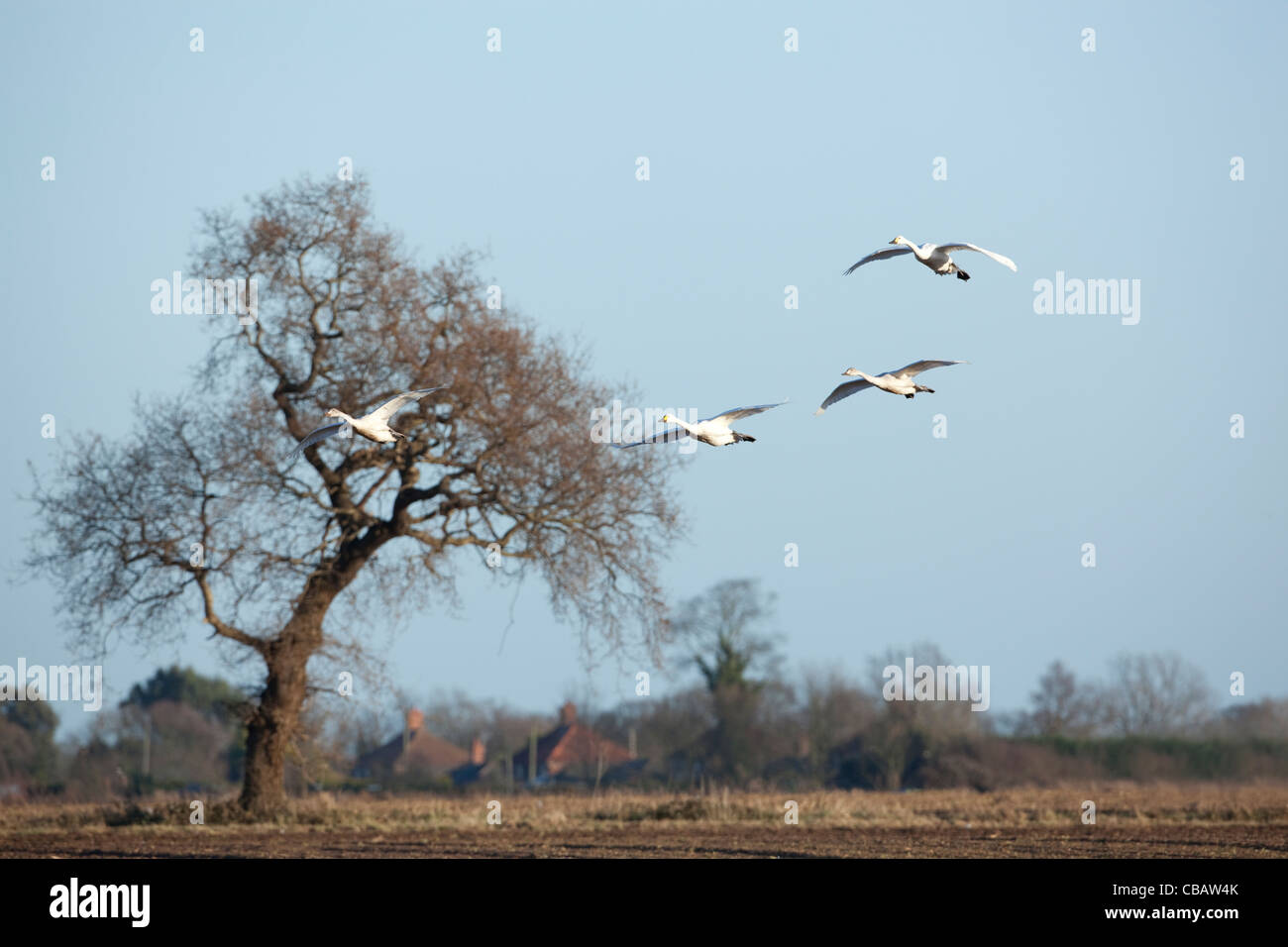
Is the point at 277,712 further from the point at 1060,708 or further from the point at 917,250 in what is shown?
the point at 1060,708

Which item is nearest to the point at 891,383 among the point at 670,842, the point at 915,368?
the point at 915,368

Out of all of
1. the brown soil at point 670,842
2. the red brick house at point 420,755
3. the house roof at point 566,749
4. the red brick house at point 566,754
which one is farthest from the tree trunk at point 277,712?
the red brick house at point 420,755

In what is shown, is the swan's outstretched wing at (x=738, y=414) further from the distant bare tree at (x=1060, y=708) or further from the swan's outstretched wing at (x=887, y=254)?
the distant bare tree at (x=1060, y=708)

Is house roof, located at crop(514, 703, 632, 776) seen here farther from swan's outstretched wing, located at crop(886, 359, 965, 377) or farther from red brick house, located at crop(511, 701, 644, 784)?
swan's outstretched wing, located at crop(886, 359, 965, 377)

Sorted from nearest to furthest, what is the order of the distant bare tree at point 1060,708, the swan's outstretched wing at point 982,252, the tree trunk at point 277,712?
the swan's outstretched wing at point 982,252 → the tree trunk at point 277,712 → the distant bare tree at point 1060,708

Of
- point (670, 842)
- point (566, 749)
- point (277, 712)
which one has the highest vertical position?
point (277, 712)

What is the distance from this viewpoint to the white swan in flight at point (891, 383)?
15930 millimetres

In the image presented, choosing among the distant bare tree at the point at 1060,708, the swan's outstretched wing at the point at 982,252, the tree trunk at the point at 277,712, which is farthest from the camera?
the distant bare tree at the point at 1060,708

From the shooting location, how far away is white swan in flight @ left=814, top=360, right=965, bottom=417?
15.9 m

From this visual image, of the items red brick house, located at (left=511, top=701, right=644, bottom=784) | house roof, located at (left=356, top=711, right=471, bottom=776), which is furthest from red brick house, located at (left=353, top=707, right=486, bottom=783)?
red brick house, located at (left=511, top=701, right=644, bottom=784)

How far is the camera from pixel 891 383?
16.1 metres
